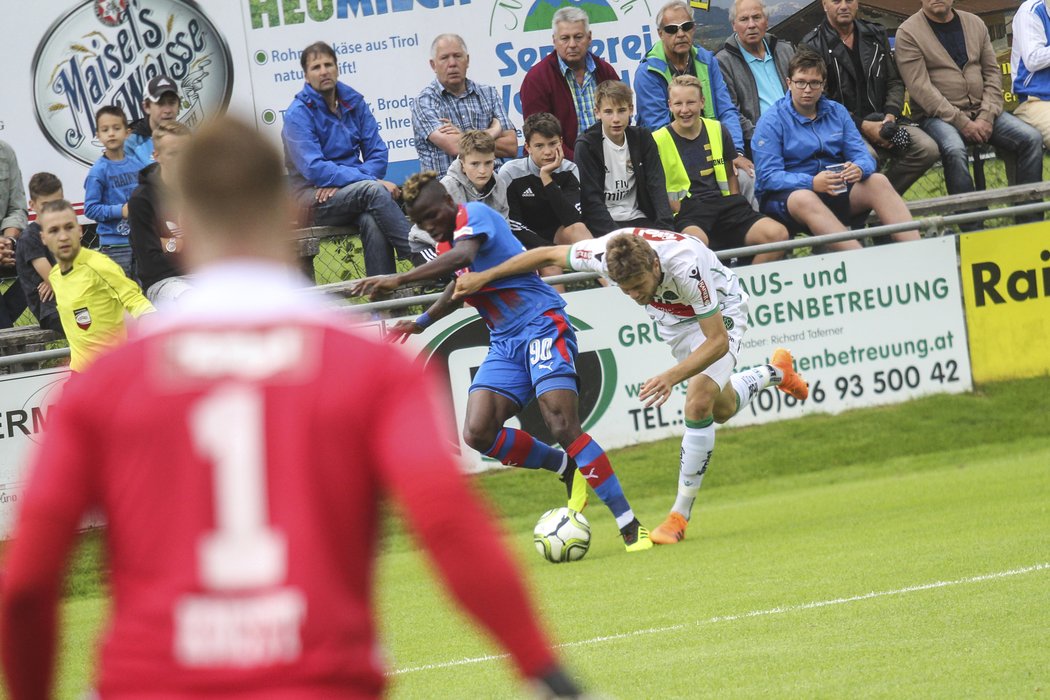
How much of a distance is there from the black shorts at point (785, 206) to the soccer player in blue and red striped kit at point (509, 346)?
3.79 m

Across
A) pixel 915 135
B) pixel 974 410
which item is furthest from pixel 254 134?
pixel 915 135

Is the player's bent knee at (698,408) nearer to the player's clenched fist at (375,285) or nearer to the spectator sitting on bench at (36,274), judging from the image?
the player's clenched fist at (375,285)

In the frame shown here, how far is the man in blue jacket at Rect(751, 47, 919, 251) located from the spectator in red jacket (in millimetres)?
1554

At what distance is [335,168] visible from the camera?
40.2 feet

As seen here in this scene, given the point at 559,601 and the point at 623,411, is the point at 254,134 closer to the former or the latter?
the point at 559,601

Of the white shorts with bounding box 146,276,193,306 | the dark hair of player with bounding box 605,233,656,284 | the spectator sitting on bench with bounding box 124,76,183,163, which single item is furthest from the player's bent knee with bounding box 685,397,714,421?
the spectator sitting on bench with bounding box 124,76,183,163

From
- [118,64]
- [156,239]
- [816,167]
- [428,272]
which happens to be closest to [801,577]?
[428,272]

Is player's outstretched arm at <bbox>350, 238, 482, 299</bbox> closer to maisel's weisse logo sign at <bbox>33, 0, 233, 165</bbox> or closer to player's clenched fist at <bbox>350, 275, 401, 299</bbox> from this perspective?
player's clenched fist at <bbox>350, 275, 401, 299</bbox>

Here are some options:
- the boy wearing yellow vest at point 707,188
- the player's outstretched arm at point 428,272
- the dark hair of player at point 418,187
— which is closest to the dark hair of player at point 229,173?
the player's outstretched arm at point 428,272

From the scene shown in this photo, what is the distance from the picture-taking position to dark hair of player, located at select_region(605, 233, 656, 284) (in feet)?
27.2

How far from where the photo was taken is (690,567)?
841cm

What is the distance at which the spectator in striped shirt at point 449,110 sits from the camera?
12.5 metres

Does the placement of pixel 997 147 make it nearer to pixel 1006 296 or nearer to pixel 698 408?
pixel 1006 296

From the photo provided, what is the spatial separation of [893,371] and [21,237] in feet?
24.6
